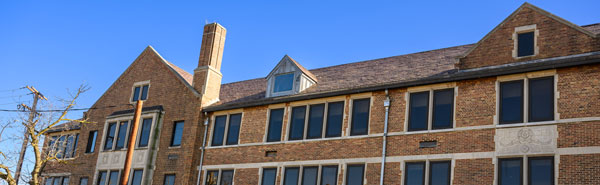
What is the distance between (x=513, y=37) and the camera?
21328mm

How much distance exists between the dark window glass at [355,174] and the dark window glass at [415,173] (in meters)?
1.77

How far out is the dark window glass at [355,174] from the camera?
22.9 m

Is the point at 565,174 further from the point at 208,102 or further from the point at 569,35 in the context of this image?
the point at 208,102

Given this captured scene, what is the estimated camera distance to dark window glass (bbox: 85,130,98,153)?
32272 mm

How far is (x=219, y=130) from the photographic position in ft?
92.8

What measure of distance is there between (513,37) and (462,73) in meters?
2.05

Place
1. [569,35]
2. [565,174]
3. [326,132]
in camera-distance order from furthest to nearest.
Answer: [326,132], [569,35], [565,174]

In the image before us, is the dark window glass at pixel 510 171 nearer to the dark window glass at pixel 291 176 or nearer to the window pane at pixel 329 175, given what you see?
the window pane at pixel 329 175

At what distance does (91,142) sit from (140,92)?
12.5 ft

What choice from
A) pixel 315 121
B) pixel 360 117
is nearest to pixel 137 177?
pixel 315 121

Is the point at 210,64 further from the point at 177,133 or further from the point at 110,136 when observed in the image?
the point at 110,136

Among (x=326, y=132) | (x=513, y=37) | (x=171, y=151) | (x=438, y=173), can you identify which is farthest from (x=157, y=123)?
(x=513, y=37)

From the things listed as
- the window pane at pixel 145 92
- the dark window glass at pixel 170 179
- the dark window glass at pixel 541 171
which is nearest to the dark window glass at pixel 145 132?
the window pane at pixel 145 92

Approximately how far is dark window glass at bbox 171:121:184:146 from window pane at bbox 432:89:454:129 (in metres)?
12.3
